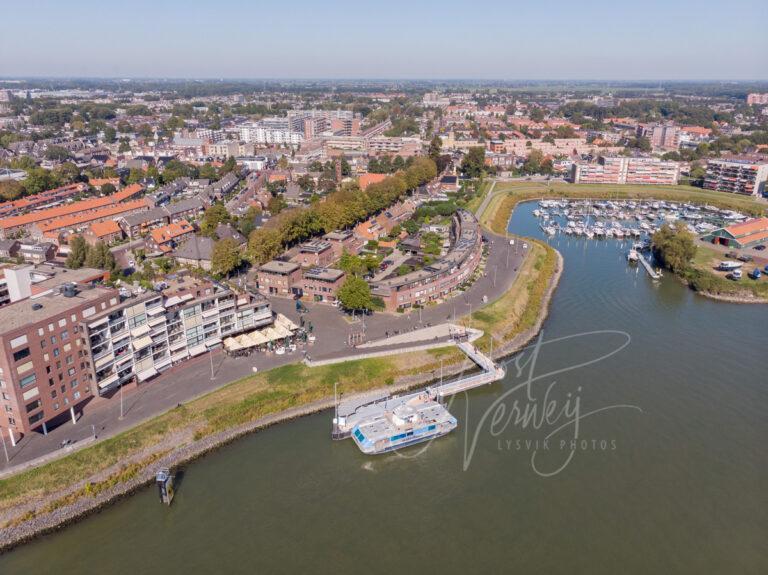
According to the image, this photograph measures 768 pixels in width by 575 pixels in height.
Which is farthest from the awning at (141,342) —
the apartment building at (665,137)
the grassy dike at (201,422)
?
the apartment building at (665,137)

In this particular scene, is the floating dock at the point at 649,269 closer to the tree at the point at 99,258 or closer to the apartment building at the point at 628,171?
the apartment building at the point at 628,171

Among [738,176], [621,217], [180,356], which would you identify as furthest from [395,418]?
[738,176]

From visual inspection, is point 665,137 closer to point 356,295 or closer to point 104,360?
point 356,295

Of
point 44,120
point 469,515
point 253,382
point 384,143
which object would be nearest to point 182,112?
point 44,120

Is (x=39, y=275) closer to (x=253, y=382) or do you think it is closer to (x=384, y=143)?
(x=253, y=382)

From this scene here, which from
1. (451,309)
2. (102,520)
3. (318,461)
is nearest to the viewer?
(102,520)

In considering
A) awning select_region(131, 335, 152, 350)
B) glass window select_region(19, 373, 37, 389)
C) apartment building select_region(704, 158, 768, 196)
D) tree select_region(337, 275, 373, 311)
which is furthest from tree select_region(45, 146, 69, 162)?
apartment building select_region(704, 158, 768, 196)

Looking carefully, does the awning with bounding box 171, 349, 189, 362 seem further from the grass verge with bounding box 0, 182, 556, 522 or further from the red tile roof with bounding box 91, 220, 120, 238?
the red tile roof with bounding box 91, 220, 120, 238
